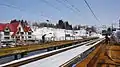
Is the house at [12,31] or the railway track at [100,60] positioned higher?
the house at [12,31]

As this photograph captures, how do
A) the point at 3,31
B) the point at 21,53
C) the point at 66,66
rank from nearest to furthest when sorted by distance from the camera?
the point at 66,66, the point at 21,53, the point at 3,31

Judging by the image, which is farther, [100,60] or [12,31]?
[12,31]

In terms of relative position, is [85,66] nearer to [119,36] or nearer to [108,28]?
[119,36]

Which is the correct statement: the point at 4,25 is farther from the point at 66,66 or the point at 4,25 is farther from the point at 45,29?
the point at 66,66

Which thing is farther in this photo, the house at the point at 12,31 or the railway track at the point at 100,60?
the house at the point at 12,31

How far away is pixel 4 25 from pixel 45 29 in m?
38.0

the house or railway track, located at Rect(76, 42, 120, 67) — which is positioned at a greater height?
the house

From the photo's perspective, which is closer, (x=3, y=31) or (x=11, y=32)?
(x=3, y=31)

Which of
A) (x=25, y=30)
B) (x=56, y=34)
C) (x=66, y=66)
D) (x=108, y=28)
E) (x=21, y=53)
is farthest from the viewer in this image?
(x=108, y=28)

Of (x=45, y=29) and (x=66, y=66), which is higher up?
(x=45, y=29)

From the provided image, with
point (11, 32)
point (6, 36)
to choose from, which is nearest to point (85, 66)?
point (6, 36)

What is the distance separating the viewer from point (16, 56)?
21625 mm

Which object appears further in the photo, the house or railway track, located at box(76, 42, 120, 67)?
the house

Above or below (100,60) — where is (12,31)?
above
